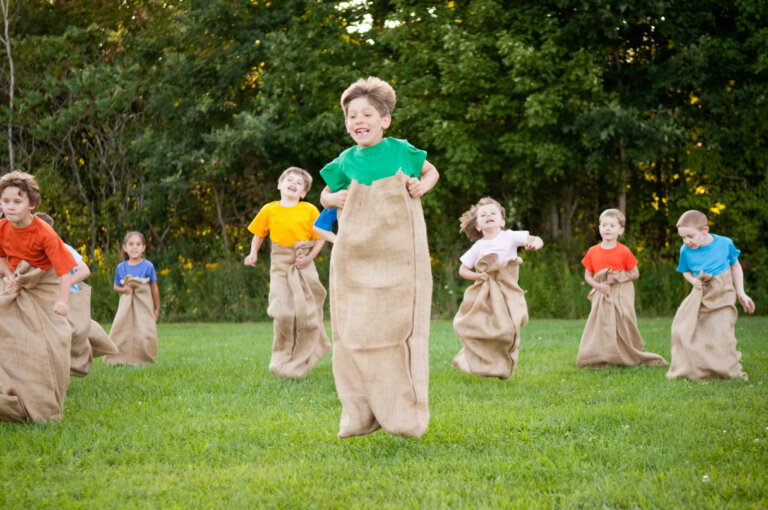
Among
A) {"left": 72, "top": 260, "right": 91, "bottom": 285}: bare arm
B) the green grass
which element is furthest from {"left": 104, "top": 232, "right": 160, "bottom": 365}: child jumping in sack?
{"left": 72, "top": 260, "right": 91, "bottom": 285}: bare arm

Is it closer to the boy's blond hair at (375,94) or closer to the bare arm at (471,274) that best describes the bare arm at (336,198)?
the boy's blond hair at (375,94)

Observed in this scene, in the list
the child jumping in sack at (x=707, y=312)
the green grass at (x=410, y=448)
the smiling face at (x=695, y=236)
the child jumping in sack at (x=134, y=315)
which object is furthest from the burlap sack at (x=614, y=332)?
the child jumping in sack at (x=134, y=315)

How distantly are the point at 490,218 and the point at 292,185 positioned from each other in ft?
7.41

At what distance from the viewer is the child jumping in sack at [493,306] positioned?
8383mm

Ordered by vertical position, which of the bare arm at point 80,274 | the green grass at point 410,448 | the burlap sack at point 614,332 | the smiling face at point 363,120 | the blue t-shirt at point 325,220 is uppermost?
the smiling face at point 363,120

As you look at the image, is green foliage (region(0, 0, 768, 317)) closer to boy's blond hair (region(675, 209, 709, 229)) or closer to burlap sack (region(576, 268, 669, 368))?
burlap sack (region(576, 268, 669, 368))

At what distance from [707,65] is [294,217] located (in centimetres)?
1318

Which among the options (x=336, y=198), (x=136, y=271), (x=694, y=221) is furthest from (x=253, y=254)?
(x=694, y=221)

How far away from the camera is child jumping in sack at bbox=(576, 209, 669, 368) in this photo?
9.33 metres

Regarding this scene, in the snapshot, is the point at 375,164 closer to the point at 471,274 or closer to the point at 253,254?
the point at 471,274

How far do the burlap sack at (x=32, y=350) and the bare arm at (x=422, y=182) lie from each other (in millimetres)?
3316

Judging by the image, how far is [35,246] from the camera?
649 centimetres

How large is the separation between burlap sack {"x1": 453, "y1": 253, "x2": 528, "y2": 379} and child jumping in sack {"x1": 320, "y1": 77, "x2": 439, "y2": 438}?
3258mm

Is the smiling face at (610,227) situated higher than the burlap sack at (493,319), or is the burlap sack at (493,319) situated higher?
the smiling face at (610,227)
